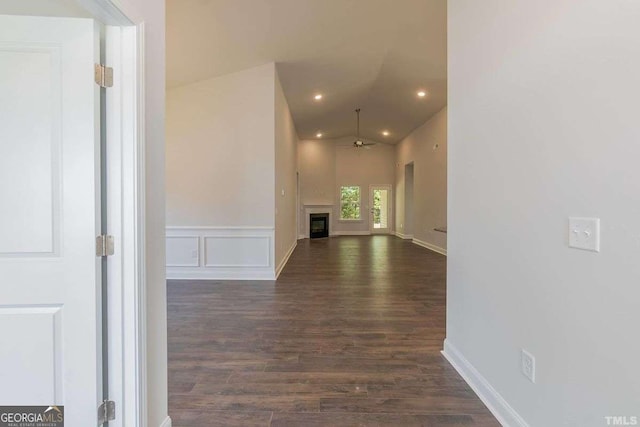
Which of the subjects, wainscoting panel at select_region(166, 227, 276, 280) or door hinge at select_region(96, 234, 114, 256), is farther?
wainscoting panel at select_region(166, 227, 276, 280)

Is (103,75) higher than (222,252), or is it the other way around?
(103,75)

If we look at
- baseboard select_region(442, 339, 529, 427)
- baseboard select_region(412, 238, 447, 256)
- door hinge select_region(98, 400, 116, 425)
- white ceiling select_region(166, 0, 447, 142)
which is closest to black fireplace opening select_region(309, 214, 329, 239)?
baseboard select_region(412, 238, 447, 256)

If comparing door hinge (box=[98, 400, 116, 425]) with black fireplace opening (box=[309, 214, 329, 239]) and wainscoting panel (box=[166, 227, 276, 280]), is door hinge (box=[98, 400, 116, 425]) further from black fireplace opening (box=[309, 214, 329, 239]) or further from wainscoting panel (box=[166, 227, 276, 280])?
black fireplace opening (box=[309, 214, 329, 239])

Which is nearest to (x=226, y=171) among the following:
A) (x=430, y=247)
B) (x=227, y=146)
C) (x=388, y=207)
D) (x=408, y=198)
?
(x=227, y=146)

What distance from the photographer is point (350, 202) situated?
39.6 feet

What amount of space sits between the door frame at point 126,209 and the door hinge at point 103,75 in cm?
2

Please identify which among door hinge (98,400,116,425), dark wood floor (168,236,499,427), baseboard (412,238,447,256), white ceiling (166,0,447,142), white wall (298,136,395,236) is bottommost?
dark wood floor (168,236,499,427)

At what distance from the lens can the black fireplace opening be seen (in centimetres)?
1116

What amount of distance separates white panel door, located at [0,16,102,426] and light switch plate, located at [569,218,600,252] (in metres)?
1.89

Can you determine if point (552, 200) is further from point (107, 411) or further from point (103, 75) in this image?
point (107, 411)

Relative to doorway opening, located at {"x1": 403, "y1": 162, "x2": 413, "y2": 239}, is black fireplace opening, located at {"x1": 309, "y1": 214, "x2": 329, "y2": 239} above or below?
below

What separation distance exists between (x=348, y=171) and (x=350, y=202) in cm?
120

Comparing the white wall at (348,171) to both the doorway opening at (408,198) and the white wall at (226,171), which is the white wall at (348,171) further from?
the white wall at (226,171)

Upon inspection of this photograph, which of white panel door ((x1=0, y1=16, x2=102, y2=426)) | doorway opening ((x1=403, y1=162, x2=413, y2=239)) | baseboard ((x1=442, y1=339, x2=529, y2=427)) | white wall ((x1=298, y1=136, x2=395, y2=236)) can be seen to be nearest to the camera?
white panel door ((x1=0, y1=16, x2=102, y2=426))
